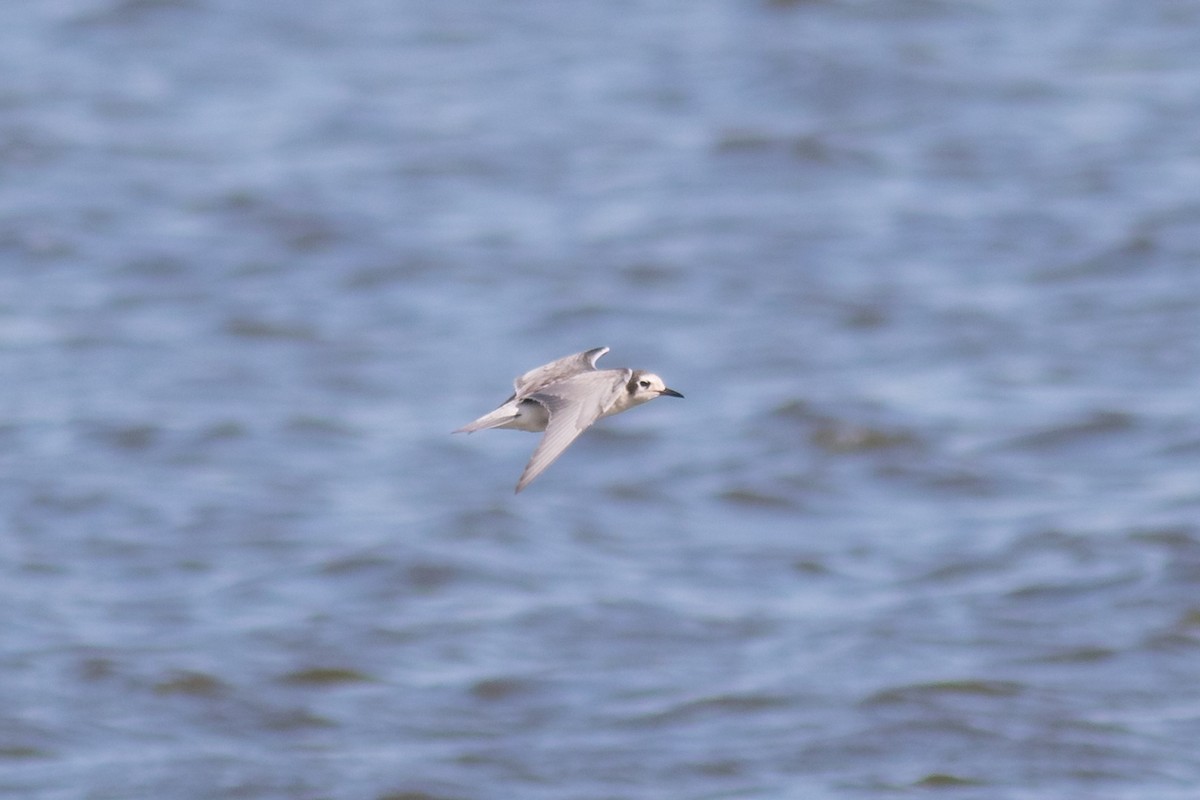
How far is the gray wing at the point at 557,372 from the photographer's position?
297 inches

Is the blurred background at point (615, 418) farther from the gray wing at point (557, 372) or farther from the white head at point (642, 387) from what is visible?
the white head at point (642, 387)

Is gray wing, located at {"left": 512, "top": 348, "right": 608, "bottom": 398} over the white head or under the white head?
over

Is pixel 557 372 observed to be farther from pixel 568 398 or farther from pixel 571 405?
pixel 571 405

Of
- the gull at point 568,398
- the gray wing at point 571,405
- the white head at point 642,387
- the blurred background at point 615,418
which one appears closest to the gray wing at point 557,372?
the gull at point 568,398

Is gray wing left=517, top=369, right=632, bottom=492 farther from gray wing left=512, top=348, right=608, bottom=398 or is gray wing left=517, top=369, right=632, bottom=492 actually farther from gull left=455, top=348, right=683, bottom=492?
gray wing left=512, top=348, right=608, bottom=398

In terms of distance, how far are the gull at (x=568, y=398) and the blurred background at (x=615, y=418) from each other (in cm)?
423

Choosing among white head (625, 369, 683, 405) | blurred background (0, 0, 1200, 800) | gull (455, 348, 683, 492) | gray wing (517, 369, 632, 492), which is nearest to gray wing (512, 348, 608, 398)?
gull (455, 348, 683, 492)

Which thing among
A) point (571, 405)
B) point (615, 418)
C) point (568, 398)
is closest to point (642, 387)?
point (568, 398)

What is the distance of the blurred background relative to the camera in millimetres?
12102

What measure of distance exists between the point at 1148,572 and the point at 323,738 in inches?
226

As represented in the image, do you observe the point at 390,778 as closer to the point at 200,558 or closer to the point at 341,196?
the point at 200,558

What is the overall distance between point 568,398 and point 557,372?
2.58 ft

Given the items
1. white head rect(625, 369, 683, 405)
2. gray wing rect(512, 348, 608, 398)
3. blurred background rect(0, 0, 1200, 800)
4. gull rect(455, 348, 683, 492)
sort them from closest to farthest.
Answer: gull rect(455, 348, 683, 492), white head rect(625, 369, 683, 405), gray wing rect(512, 348, 608, 398), blurred background rect(0, 0, 1200, 800)

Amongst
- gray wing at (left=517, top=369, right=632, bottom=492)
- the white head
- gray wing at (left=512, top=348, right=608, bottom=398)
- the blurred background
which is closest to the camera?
gray wing at (left=517, top=369, right=632, bottom=492)
